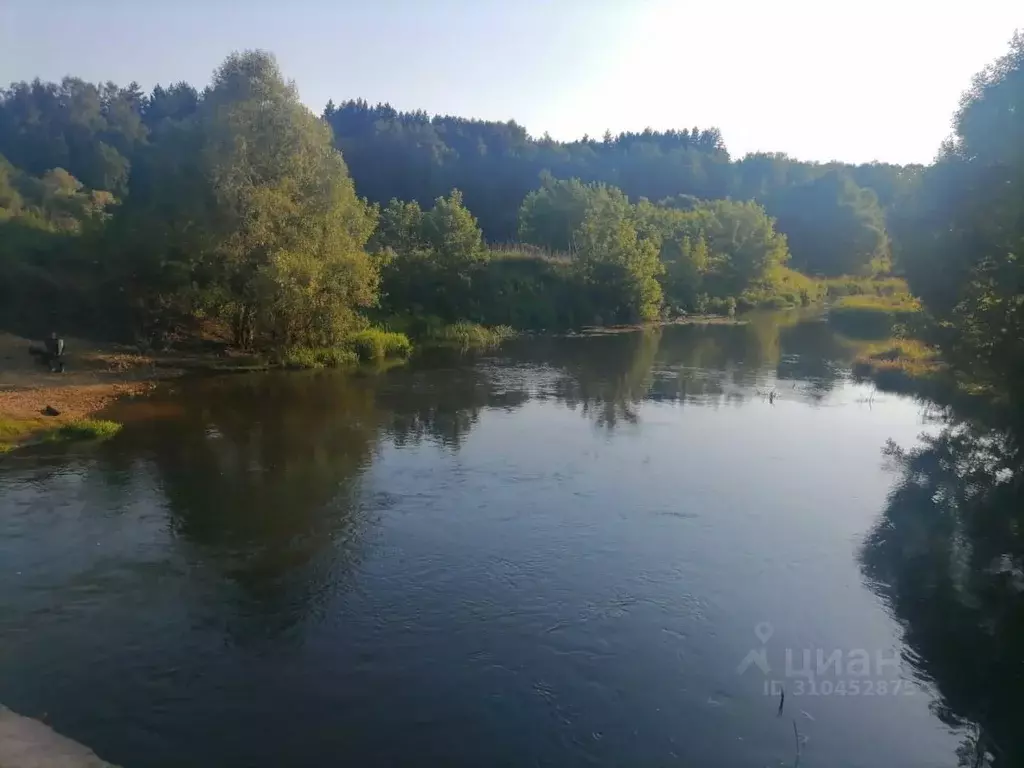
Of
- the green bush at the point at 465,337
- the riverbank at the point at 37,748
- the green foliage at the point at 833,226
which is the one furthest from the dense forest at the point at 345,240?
the riverbank at the point at 37,748

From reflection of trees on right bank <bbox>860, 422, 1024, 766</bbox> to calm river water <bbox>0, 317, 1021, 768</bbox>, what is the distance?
0.32 feet

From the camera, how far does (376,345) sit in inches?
1547

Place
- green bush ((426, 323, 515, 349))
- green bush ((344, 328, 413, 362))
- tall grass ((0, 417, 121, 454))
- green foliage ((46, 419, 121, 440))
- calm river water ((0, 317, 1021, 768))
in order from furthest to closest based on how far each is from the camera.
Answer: green bush ((426, 323, 515, 349)), green bush ((344, 328, 413, 362)), green foliage ((46, 419, 121, 440)), tall grass ((0, 417, 121, 454)), calm river water ((0, 317, 1021, 768))

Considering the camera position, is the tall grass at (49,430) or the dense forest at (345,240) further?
the tall grass at (49,430)

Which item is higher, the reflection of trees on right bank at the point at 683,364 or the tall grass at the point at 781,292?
the tall grass at the point at 781,292

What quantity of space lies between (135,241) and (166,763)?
100ft

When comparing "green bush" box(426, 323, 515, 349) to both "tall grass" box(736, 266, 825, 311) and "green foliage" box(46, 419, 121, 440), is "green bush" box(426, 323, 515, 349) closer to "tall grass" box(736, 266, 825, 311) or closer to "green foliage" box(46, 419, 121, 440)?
"green foliage" box(46, 419, 121, 440)

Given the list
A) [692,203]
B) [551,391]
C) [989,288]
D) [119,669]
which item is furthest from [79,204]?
[692,203]

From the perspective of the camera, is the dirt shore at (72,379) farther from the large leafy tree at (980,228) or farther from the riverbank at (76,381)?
the large leafy tree at (980,228)

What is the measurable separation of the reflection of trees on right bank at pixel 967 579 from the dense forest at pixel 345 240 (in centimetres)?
257

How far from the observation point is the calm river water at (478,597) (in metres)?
9.96

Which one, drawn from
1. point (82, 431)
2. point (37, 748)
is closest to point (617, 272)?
point (82, 431)

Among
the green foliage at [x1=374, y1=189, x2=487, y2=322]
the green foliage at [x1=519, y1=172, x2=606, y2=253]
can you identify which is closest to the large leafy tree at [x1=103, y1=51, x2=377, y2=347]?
the green foliage at [x1=374, y1=189, x2=487, y2=322]

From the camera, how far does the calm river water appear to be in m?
9.96
